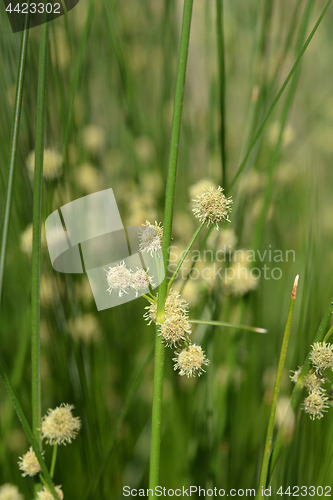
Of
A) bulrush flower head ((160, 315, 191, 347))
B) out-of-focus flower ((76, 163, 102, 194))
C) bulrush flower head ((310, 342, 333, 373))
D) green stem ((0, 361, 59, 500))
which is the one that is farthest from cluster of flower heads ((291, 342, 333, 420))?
out-of-focus flower ((76, 163, 102, 194))

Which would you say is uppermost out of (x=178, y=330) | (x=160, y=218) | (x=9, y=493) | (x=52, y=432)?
(x=160, y=218)

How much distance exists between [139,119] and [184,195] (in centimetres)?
15

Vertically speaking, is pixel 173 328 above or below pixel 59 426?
above

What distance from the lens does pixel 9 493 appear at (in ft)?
1.27

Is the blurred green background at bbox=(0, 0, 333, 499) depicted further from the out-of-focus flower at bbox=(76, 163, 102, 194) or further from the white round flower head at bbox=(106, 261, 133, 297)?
the white round flower head at bbox=(106, 261, 133, 297)

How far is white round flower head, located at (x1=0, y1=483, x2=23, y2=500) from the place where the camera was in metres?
0.38

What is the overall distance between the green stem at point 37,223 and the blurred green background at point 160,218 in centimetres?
12

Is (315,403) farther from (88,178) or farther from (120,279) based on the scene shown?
(88,178)

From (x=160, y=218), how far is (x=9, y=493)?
41cm

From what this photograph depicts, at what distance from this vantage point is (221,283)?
519 millimetres

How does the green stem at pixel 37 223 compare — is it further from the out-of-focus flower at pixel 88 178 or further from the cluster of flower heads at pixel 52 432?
the out-of-focus flower at pixel 88 178

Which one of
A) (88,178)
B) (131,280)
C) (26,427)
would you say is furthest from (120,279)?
(88,178)

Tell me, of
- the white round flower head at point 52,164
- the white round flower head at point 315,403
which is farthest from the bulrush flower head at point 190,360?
the white round flower head at point 52,164

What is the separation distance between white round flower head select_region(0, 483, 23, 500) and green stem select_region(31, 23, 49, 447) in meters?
0.16
